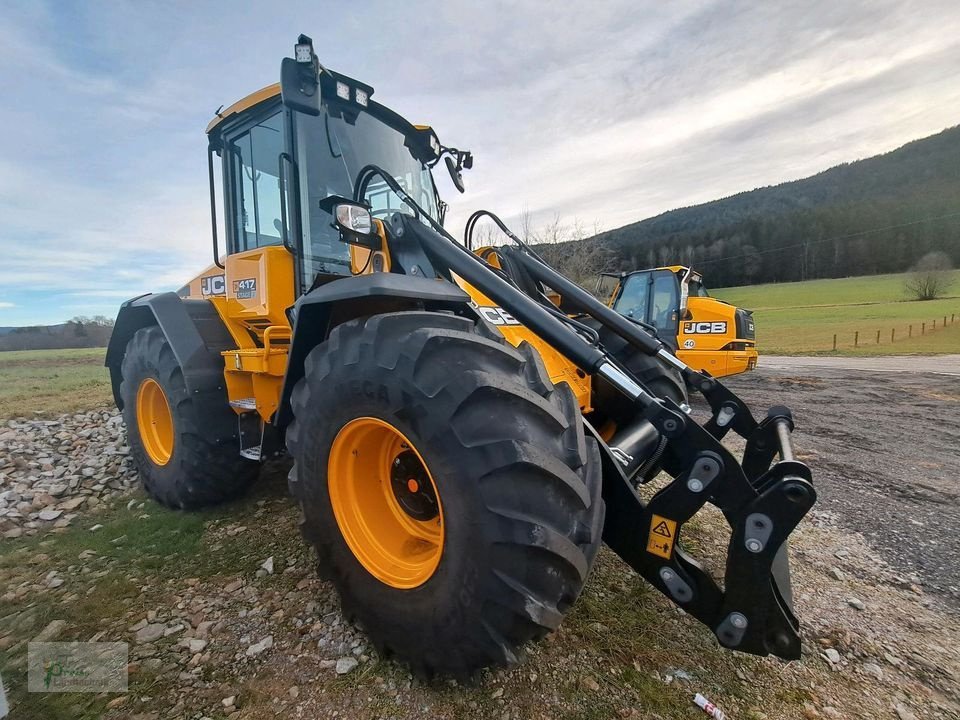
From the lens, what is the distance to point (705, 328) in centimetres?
906

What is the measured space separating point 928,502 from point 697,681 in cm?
320

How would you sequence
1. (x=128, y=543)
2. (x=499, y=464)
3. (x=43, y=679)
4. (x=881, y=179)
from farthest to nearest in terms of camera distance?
(x=881, y=179) → (x=128, y=543) → (x=43, y=679) → (x=499, y=464)

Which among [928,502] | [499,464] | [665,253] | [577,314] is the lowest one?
[928,502]

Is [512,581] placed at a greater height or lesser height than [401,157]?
lesser

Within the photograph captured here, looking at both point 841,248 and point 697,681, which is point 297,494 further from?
point 841,248

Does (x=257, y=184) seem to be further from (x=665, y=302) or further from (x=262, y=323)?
(x=665, y=302)

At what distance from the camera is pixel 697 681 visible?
1.98m

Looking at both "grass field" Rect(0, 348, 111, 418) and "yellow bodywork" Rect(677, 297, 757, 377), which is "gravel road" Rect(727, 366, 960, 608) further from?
"grass field" Rect(0, 348, 111, 418)

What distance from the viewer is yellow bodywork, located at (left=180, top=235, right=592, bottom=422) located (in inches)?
116

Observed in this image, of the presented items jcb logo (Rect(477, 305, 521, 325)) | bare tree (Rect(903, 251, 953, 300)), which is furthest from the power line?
jcb logo (Rect(477, 305, 521, 325))

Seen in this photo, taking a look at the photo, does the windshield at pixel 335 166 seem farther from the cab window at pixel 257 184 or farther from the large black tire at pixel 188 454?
the large black tire at pixel 188 454

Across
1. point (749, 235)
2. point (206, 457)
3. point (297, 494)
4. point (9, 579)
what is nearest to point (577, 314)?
point (297, 494)

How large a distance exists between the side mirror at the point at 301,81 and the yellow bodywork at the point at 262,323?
31.2 inches

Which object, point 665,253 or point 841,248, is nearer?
point 665,253
